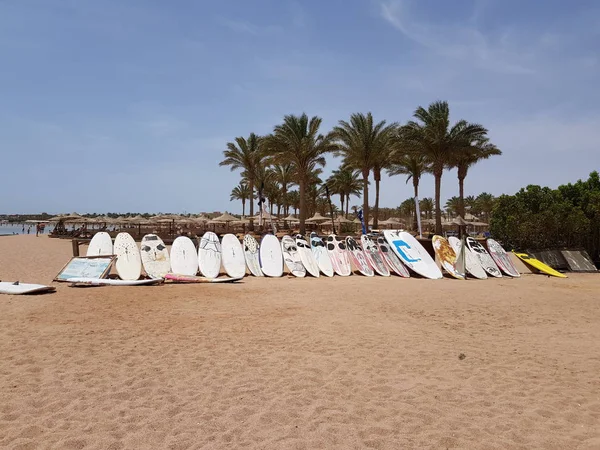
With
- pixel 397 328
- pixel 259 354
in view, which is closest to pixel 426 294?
pixel 397 328

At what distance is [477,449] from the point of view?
2936 mm

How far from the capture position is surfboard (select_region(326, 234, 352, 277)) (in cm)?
1288

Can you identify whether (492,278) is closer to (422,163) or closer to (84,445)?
(84,445)

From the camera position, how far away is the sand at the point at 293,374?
10.3ft

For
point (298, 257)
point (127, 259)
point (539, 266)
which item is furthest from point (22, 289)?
point (539, 266)

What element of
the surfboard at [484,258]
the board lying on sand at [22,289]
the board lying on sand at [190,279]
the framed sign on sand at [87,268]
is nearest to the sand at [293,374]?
the board lying on sand at [22,289]

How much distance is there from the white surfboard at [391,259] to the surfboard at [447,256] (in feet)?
4.33

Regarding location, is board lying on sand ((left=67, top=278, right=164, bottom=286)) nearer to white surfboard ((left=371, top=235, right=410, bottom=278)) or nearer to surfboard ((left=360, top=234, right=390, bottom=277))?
surfboard ((left=360, top=234, right=390, bottom=277))

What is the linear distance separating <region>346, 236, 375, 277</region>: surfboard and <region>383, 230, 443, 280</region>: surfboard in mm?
1079

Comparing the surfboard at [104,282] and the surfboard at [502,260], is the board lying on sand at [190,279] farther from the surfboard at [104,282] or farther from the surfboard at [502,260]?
the surfboard at [502,260]

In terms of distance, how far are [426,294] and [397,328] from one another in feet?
11.0

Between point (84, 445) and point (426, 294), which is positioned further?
point (426, 294)

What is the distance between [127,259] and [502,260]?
11525mm

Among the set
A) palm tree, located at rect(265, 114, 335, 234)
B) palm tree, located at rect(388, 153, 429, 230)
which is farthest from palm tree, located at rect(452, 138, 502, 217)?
palm tree, located at rect(265, 114, 335, 234)
